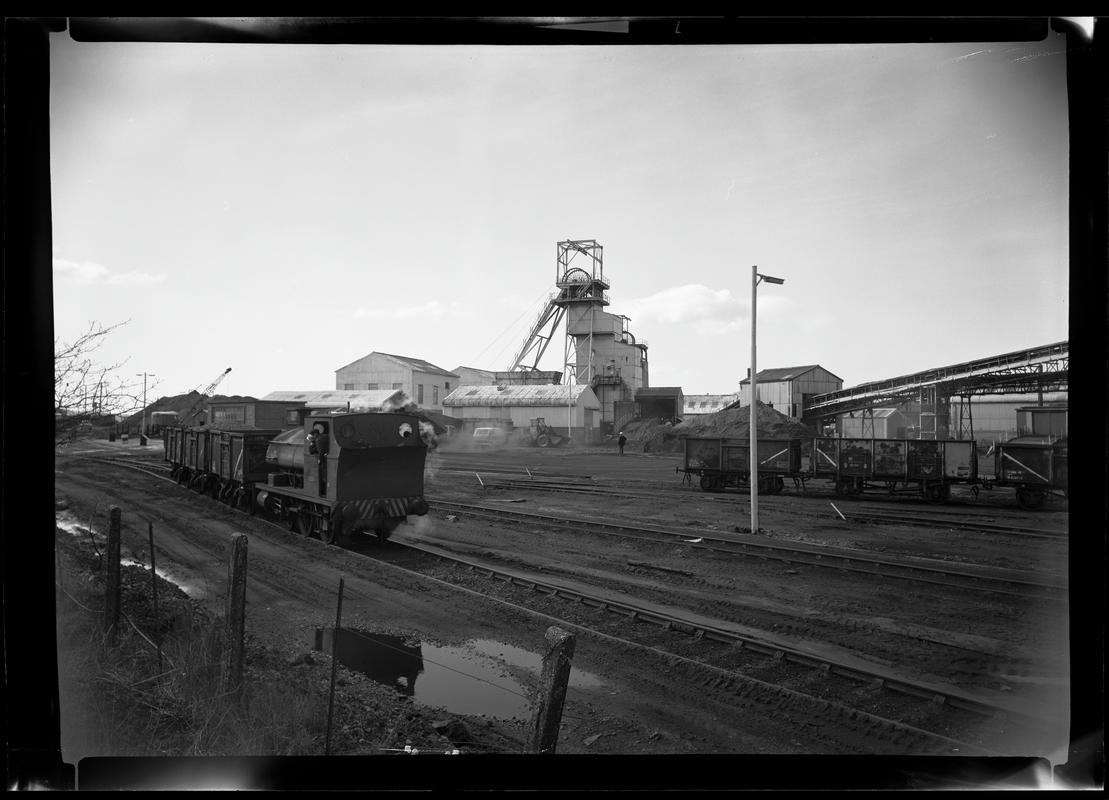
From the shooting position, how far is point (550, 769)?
3438 millimetres

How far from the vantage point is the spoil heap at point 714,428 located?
31.5 metres

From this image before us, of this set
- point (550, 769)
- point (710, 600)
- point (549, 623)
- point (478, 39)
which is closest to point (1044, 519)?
point (710, 600)

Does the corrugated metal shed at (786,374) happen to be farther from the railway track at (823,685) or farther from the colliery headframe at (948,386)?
the railway track at (823,685)

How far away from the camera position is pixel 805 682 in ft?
20.0

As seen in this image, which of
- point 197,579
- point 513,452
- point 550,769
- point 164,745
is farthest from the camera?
point 513,452

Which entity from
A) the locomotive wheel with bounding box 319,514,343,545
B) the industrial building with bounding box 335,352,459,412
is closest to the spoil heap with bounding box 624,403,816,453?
the locomotive wheel with bounding box 319,514,343,545

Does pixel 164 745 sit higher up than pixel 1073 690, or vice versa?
pixel 1073 690

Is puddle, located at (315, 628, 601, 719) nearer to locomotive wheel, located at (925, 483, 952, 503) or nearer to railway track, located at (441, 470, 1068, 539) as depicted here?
railway track, located at (441, 470, 1068, 539)

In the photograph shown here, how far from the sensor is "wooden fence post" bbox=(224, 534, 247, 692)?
5.36 m

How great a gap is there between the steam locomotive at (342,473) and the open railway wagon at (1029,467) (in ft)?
62.6

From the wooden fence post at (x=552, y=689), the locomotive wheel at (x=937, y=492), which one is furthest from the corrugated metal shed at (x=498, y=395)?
the locomotive wheel at (x=937, y=492)

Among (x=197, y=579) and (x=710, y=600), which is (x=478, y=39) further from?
(x=197, y=579)

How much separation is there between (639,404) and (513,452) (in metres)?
16.3

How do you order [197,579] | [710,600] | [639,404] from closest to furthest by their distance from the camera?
[710,600] → [197,579] → [639,404]
